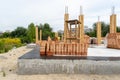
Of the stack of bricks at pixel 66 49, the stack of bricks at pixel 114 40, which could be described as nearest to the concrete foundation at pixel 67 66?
the stack of bricks at pixel 66 49

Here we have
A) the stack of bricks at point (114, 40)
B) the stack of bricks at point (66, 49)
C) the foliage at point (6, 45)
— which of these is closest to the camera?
the stack of bricks at point (66, 49)

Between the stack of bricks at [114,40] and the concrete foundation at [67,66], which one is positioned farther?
the stack of bricks at [114,40]

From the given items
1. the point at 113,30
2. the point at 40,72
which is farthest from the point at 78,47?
the point at 113,30

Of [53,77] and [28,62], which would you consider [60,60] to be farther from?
[28,62]

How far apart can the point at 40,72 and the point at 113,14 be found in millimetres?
7977

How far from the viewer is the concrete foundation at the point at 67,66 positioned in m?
6.33

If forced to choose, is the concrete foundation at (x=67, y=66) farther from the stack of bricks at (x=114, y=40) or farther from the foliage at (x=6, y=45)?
the foliage at (x=6, y=45)

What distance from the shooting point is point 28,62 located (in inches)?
250

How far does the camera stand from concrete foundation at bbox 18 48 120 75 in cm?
633

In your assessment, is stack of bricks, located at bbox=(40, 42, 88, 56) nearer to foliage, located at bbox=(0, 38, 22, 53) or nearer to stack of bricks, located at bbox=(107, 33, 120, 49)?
stack of bricks, located at bbox=(107, 33, 120, 49)

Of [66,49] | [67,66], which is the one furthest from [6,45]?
[67,66]

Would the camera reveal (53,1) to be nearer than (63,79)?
No

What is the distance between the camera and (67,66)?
20.8ft

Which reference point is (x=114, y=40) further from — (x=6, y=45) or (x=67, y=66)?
(x=6, y=45)
